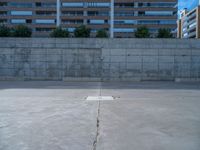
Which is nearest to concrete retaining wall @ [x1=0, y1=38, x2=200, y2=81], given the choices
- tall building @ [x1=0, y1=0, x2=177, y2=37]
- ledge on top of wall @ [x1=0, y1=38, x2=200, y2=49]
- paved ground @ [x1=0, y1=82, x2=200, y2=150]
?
ledge on top of wall @ [x1=0, y1=38, x2=200, y2=49]

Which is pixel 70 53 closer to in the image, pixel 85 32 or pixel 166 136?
pixel 166 136

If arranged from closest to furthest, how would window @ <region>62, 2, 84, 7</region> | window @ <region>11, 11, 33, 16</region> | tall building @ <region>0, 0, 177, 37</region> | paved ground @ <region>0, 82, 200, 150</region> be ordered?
paved ground @ <region>0, 82, 200, 150</region>
tall building @ <region>0, 0, 177, 37</region>
window @ <region>62, 2, 84, 7</region>
window @ <region>11, 11, 33, 16</region>

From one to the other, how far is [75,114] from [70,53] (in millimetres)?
15005

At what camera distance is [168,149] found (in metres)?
4.99

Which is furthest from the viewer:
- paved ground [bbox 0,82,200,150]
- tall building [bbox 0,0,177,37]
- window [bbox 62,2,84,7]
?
window [bbox 62,2,84,7]

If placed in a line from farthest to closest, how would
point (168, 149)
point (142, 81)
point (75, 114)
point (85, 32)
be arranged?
point (85, 32) → point (142, 81) → point (75, 114) → point (168, 149)

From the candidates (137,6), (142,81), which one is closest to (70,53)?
(142,81)

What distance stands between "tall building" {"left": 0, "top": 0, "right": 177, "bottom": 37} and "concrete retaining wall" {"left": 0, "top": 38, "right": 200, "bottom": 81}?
5158 centimetres

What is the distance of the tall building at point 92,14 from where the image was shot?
74500 millimetres

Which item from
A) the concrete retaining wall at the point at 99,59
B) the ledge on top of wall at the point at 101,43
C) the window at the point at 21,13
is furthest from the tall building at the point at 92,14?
the concrete retaining wall at the point at 99,59

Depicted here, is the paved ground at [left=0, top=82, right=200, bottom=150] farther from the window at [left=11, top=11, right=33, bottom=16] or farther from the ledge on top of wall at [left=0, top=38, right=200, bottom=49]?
the window at [left=11, top=11, right=33, bottom=16]

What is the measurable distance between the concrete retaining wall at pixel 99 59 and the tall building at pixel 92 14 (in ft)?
169

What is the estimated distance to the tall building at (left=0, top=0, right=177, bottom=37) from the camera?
244 ft

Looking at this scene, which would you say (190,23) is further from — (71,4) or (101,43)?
(101,43)
